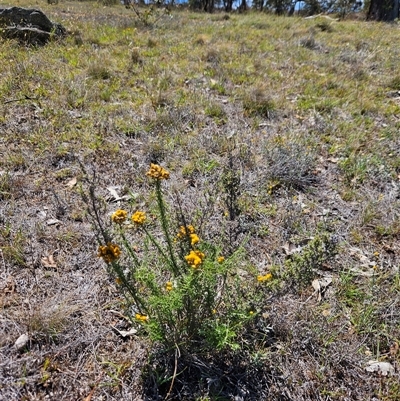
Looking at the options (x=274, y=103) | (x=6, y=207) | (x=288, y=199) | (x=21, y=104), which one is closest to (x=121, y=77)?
(x=21, y=104)

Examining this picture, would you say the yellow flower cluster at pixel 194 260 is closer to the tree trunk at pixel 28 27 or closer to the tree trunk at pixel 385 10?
the tree trunk at pixel 28 27

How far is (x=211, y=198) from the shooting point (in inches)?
124

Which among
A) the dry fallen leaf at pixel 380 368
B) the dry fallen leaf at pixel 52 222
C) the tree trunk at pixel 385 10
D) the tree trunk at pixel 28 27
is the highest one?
the tree trunk at pixel 385 10

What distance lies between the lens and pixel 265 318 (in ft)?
7.44

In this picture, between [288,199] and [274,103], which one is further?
[274,103]

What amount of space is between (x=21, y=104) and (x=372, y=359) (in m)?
5.02

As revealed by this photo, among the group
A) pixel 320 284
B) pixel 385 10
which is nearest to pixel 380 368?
pixel 320 284

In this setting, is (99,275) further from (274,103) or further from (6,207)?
(274,103)


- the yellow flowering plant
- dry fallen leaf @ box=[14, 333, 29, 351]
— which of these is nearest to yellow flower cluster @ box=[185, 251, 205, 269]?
the yellow flowering plant

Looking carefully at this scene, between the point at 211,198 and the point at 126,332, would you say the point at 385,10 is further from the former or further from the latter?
the point at 126,332

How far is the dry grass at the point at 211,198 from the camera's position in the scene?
2.01 m

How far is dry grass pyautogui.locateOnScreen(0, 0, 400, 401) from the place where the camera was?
201 cm

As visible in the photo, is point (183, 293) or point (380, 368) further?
point (380, 368)

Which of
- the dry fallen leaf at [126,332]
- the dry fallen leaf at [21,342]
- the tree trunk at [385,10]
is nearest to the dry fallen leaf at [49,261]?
the dry fallen leaf at [21,342]
